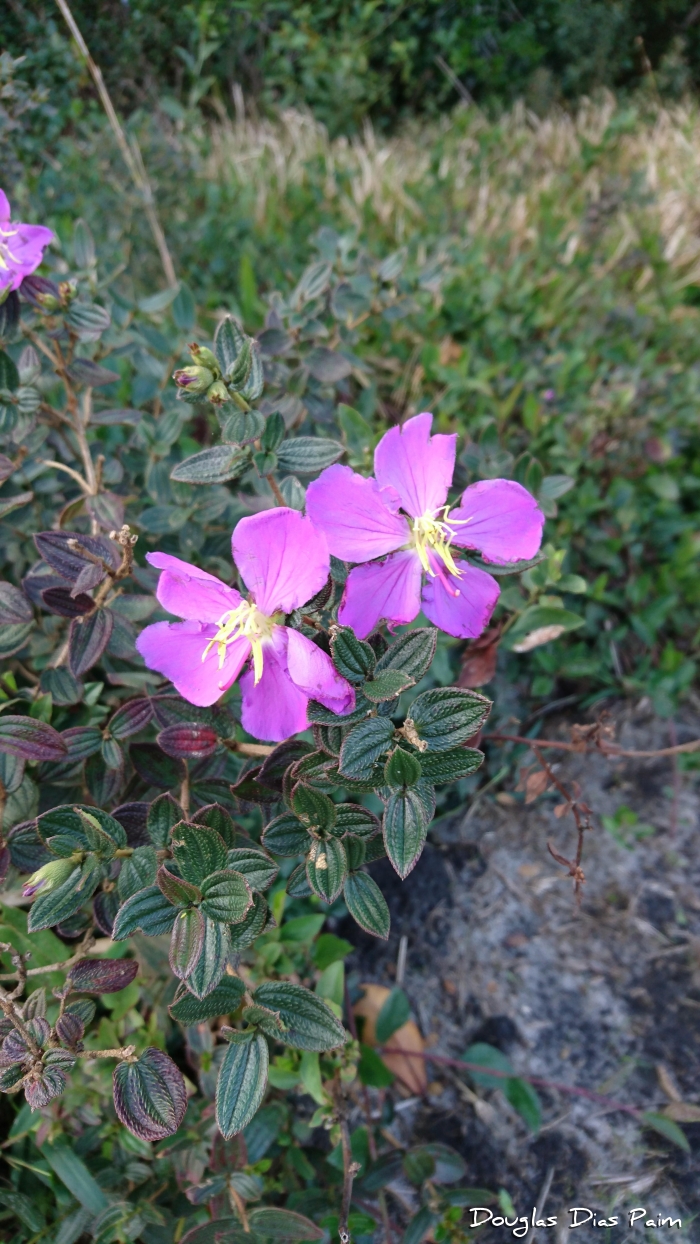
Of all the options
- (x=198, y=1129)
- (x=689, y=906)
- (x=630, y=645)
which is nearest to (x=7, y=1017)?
(x=198, y=1129)

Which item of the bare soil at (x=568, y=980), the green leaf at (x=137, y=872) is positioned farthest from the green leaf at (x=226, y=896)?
the bare soil at (x=568, y=980)

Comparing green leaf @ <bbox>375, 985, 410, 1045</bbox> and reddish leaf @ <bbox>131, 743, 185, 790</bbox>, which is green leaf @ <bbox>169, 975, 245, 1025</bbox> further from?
green leaf @ <bbox>375, 985, 410, 1045</bbox>

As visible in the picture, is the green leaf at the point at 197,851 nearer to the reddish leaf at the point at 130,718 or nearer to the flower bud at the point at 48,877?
the flower bud at the point at 48,877

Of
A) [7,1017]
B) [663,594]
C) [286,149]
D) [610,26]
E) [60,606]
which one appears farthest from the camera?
[610,26]

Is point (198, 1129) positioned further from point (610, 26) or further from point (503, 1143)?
point (610, 26)

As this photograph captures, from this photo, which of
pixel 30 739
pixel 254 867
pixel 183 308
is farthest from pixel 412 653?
pixel 183 308
